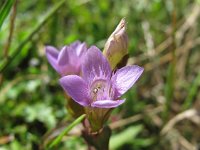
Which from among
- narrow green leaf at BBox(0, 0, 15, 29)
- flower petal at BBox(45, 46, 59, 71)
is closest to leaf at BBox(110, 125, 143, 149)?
flower petal at BBox(45, 46, 59, 71)

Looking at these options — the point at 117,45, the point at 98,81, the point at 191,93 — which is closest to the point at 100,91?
the point at 98,81

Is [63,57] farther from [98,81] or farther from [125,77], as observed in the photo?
[125,77]

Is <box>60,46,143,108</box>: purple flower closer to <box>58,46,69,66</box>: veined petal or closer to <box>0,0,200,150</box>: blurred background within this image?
<box>58,46,69,66</box>: veined petal

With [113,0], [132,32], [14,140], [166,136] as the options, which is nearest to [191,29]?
[132,32]

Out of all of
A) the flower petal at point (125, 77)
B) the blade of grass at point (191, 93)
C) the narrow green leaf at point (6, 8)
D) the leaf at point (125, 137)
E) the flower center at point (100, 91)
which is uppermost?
the narrow green leaf at point (6, 8)

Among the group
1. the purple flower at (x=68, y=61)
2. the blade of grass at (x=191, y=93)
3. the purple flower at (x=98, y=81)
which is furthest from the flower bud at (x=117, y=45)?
the blade of grass at (x=191, y=93)

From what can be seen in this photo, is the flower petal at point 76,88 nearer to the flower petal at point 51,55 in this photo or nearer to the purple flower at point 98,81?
the purple flower at point 98,81

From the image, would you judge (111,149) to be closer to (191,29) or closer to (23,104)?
(23,104)
